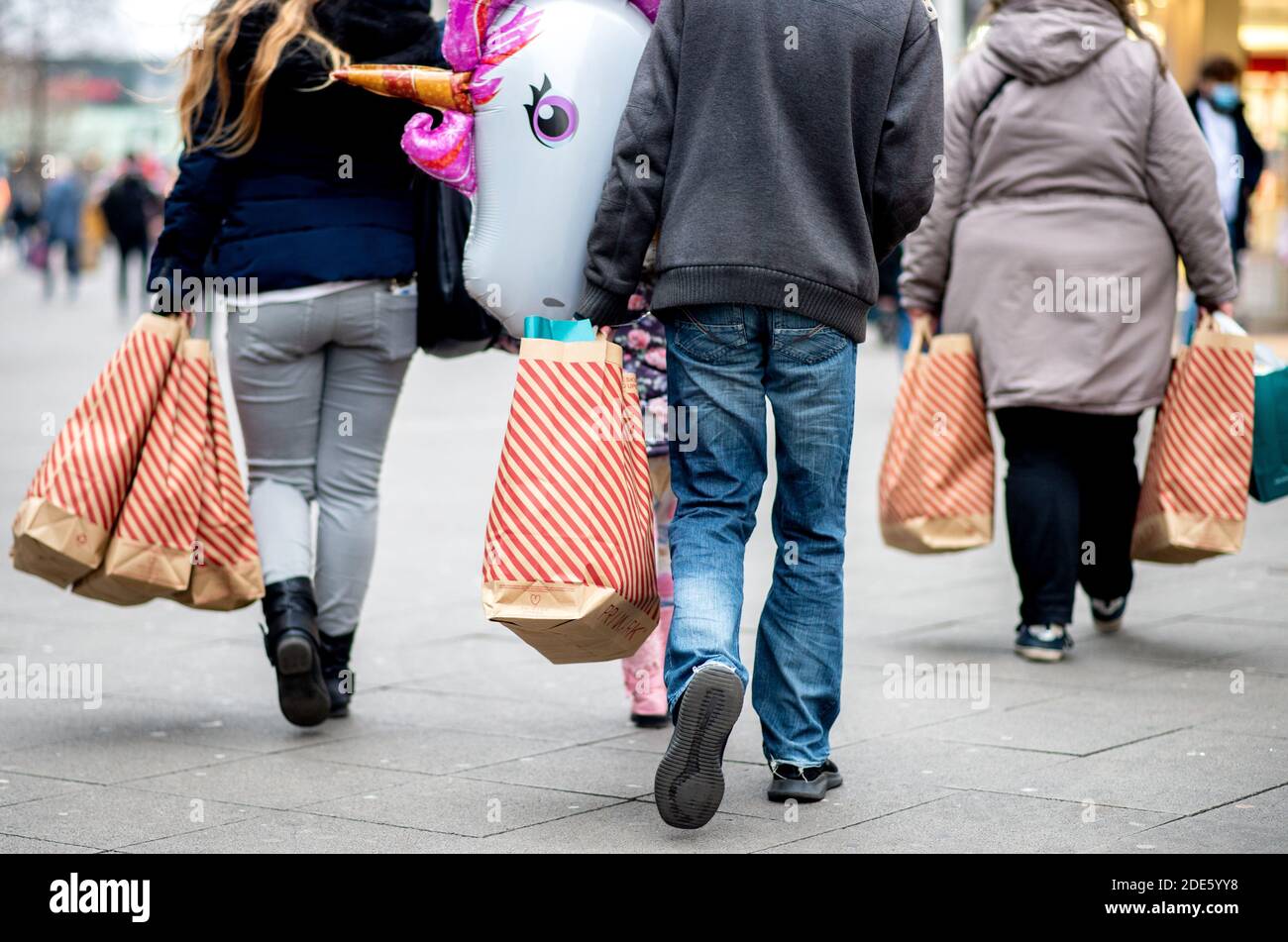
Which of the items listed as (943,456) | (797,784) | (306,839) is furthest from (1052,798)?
(943,456)

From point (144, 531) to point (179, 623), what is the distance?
5.74ft

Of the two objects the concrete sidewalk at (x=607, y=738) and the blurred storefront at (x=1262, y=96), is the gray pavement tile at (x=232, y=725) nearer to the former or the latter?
the concrete sidewalk at (x=607, y=738)

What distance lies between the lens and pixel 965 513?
5.96 m

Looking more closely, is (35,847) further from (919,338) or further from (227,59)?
(919,338)

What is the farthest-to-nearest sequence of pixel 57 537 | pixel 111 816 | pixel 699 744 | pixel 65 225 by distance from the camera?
pixel 65 225 < pixel 57 537 < pixel 111 816 < pixel 699 744

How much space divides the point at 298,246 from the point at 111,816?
151 cm

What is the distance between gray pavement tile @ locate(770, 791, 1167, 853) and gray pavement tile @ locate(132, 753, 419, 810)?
1.09 m

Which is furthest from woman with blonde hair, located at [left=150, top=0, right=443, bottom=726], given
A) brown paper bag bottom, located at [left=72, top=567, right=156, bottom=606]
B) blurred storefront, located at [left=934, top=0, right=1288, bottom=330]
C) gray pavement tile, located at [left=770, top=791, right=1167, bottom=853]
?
blurred storefront, located at [left=934, top=0, right=1288, bottom=330]

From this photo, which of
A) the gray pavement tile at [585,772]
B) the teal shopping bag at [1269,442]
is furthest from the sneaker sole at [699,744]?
the teal shopping bag at [1269,442]

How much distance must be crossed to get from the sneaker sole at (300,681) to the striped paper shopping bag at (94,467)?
54cm

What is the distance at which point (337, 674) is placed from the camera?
5160mm
